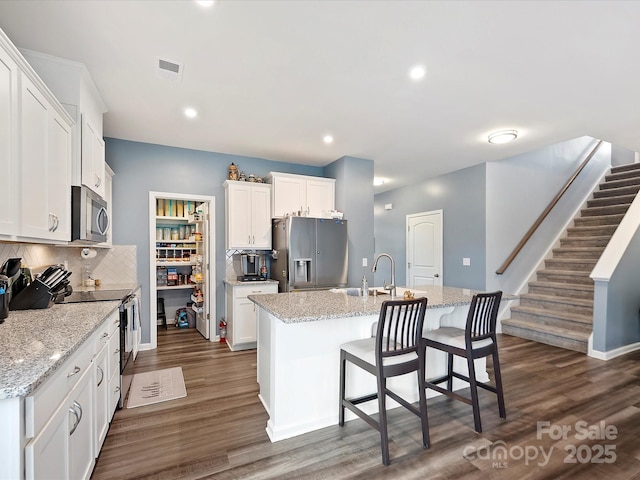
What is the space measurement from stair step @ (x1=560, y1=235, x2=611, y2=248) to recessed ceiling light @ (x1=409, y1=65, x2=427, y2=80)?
469 centimetres

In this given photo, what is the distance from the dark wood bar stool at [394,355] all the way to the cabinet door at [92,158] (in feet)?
8.09

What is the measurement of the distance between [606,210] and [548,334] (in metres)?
3.05

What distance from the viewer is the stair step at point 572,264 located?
4980mm

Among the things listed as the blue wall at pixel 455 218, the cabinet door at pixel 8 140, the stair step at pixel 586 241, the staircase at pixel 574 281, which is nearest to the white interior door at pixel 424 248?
the blue wall at pixel 455 218

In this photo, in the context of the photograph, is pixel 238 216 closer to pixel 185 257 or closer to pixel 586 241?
pixel 185 257

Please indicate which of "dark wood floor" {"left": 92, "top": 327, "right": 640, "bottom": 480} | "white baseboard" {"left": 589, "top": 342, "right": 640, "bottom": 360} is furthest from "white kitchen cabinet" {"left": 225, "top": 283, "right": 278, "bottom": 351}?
"white baseboard" {"left": 589, "top": 342, "right": 640, "bottom": 360}

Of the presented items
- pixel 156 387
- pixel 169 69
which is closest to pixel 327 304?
pixel 156 387

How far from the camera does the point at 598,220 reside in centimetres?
563

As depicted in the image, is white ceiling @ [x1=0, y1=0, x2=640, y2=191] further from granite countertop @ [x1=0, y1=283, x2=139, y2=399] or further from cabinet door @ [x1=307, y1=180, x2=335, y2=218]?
granite countertop @ [x1=0, y1=283, x2=139, y2=399]

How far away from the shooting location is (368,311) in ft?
7.18

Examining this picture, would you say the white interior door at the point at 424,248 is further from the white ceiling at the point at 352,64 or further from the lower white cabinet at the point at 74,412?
the lower white cabinet at the point at 74,412

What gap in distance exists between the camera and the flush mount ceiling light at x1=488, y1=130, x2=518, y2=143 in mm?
3732

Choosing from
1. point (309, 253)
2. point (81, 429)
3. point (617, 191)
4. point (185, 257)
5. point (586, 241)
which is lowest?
point (81, 429)

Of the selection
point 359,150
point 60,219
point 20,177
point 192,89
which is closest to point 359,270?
point 359,150
